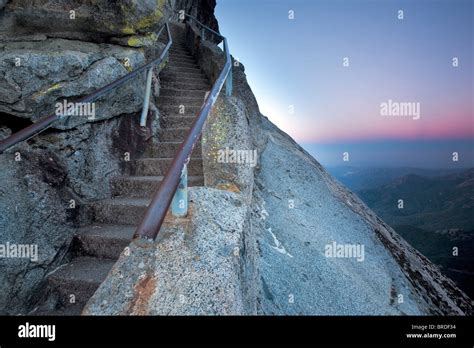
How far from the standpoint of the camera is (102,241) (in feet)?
10.5

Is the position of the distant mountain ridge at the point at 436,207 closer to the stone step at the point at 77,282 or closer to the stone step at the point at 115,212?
the stone step at the point at 115,212

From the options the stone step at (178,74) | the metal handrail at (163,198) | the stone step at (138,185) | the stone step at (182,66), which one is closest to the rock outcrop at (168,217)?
the stone step at (138,185)

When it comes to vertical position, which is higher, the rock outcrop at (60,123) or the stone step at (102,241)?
the rock outcrop at (60,123)

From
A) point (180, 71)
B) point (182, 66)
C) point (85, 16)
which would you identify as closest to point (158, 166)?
point (85, 16)

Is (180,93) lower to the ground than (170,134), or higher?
higher

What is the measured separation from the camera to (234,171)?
11.4ft

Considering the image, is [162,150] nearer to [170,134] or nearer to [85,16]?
[170,134]

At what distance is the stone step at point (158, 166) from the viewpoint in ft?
14.7

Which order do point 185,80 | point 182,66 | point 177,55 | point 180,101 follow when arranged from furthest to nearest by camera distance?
point 177,55 < point 182,66 < point 185,80 < point 180,101

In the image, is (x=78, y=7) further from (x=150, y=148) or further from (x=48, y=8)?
(x=150, y=148)

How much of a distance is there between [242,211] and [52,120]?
2331 mm

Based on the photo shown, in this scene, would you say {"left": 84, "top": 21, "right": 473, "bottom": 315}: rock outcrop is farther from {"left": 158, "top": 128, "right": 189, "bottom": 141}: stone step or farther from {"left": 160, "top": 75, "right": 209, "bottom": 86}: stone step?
{"left": 160, "top": 75, "right": 209, "bottom": 86}: stone step

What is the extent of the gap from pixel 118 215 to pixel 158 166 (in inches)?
46.0

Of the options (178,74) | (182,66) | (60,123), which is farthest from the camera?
(182,66)
